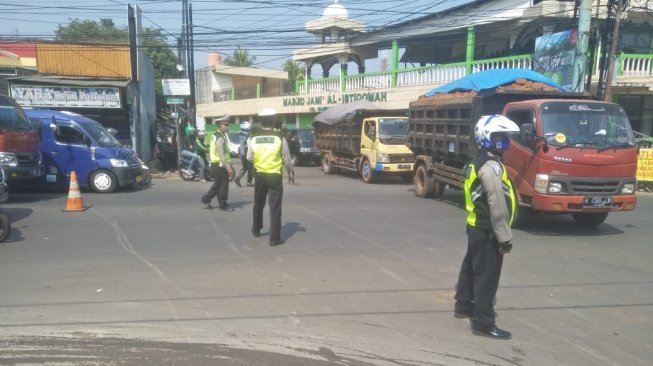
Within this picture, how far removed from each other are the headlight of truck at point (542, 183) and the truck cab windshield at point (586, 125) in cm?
60

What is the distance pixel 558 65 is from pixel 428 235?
10.8m

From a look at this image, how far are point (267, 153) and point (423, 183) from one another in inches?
248

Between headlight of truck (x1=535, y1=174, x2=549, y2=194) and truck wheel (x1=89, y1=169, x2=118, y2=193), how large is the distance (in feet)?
32.8

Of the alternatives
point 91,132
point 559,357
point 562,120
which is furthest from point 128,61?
point 559,357

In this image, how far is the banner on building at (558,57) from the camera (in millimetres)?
15711

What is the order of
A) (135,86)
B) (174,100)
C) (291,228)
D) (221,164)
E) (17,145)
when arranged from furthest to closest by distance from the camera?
(135,86)
(174,100)
(17,145)
(221,164)
(291,228)

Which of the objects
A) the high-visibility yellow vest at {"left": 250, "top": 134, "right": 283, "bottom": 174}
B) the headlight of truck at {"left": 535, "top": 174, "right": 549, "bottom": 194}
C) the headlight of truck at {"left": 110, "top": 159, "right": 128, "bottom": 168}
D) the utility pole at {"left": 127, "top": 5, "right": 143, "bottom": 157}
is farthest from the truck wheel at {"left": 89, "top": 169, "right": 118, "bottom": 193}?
the headlight of truck at {"left": 535, "top": 174, "right": 549, "bottom": 194}

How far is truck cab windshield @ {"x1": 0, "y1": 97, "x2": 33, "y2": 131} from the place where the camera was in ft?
36.0

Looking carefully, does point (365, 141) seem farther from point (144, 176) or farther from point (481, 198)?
point (481, 198)

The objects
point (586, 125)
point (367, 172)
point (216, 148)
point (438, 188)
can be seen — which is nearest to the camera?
point (586, 125)

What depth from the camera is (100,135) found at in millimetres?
13305

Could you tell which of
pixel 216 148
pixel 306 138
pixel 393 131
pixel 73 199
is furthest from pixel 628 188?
Result: pixel 306 138

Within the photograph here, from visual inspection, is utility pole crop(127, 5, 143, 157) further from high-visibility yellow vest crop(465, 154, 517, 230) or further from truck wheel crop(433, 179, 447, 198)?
high-visibility yellow vest crop(465, 154, 517, 230)

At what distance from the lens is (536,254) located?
7.26 m
